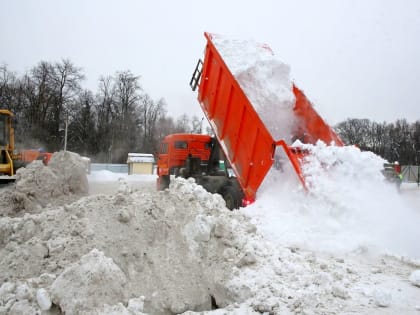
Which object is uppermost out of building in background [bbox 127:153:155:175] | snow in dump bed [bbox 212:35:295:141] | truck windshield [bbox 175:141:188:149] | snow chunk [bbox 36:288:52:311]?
snow in dump bed [bbox 212:35:295:141]

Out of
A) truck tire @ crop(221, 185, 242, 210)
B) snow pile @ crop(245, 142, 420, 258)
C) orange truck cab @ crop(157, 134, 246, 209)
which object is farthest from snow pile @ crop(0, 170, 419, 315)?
orange truck cab @ crop(157, 134, 246, 209)

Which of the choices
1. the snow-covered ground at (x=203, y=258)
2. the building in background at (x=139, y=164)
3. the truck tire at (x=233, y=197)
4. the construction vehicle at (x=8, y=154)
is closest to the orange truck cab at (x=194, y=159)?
the truck tire at (x=233, y=197)

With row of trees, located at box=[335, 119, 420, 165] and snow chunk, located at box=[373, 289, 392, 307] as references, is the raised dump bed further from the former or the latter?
row of trees, located at box=[335, 119, 420, 165]

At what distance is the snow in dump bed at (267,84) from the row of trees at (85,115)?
28.3 metres

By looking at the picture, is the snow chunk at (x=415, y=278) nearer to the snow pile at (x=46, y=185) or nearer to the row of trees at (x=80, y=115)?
the snow pile at (x=46, y=185)

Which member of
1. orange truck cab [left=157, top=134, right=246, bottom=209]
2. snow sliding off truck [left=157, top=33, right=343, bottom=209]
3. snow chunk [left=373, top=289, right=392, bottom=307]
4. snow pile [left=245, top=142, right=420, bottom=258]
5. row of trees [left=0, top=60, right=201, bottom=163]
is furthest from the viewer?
row of trees [left=0, top=60, right=201, bottom=163]

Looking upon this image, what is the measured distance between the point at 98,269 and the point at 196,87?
6627 millimetres

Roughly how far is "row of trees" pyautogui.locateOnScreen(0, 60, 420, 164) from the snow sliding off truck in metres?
27.4

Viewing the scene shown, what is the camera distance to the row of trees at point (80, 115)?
Answer: 3984 cm

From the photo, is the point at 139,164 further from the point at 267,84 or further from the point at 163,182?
the point at 267,84

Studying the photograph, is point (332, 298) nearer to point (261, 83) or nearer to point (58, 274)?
point (58, 274)

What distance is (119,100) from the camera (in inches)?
1829

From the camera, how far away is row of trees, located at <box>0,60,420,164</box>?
131ft

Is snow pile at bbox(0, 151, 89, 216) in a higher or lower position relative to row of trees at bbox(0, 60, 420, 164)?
lower
